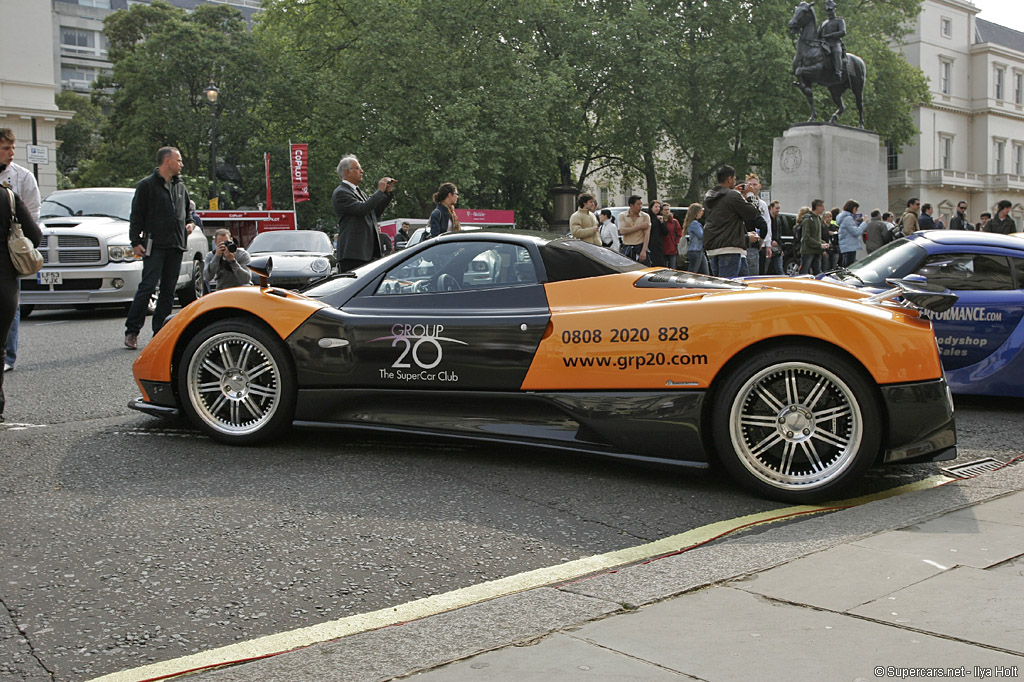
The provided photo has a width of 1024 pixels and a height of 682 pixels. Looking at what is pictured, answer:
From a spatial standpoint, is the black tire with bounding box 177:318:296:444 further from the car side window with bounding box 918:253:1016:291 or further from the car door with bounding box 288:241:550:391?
the car side window with bounding box 918:253:1016:291

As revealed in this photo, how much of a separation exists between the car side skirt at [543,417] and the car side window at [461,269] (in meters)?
0.60

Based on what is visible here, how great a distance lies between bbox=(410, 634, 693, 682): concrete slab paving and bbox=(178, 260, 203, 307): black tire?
31.6 ft

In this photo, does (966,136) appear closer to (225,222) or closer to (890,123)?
(890,123)

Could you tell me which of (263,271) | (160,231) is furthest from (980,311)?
(160,231)

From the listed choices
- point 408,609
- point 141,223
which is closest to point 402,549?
point 408,609

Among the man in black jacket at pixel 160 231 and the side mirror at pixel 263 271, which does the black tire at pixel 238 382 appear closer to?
the side mirror at pixel 263 271

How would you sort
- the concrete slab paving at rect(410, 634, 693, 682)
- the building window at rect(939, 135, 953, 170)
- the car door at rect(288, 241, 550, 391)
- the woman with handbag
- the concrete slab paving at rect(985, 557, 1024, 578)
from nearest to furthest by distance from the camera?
the concrete slab paving at rect(410, 634, 693, 682), the concrete slab paving at rect(985, 557, 1024, 578), the car door at rect(288, 241, 550, 391), the woman with handbag, the building window at rect(939, 135, 953, 170)

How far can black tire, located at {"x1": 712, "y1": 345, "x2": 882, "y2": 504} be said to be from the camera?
13.9ft

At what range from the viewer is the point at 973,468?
5.06 meters

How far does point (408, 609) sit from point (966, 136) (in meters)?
77.5

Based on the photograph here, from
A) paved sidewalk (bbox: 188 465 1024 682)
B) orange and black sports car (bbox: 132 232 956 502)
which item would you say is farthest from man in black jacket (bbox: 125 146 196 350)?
paved sidewalk (bbox: 188 465 1024 682)

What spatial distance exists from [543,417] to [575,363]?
0.30 metres

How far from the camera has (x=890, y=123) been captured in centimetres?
4878

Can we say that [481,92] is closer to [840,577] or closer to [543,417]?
[543,417]
